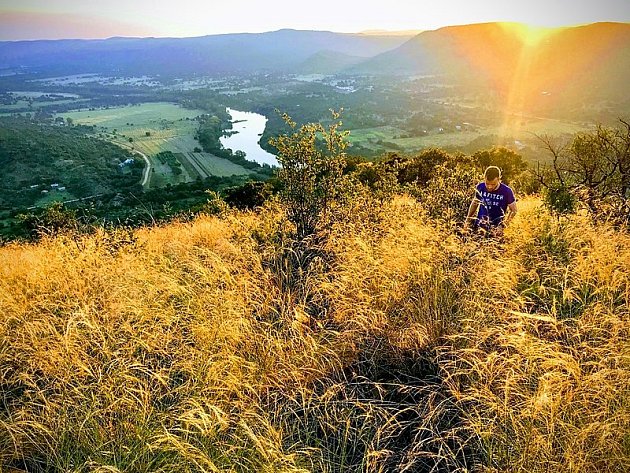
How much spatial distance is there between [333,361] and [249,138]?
74307mm

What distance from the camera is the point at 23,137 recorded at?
60.5 meters

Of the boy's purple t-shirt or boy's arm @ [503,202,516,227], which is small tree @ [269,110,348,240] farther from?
boy's arm @ [503,202,516,227]

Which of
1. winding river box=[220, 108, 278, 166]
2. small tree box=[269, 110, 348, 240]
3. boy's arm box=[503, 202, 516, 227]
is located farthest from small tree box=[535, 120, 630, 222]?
winding river box=[220, 108, 278, 166]

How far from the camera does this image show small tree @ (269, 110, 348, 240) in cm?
523

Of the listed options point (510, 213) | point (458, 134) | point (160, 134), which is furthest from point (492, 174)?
point (160, 134)

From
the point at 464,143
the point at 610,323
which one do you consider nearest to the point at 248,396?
the point at 610,323

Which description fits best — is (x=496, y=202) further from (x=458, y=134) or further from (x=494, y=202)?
(x=458, y=134)

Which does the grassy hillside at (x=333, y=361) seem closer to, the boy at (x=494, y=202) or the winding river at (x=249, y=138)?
the boy at (x=494, y=202)

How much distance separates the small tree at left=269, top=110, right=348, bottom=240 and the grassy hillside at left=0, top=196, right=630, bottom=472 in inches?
39.4

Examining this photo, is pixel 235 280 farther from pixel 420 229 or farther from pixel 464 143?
pixel 464 143

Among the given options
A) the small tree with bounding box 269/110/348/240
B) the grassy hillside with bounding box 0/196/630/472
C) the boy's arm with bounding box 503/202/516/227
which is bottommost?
the grassy hillside with bounding box 0/196/630/472

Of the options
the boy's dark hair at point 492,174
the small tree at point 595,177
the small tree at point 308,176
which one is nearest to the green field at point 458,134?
the small tree at point 595,177

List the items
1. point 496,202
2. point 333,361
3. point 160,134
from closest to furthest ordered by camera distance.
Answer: point 333,361
point 496,202
point 160,134

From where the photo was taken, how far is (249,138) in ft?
240
